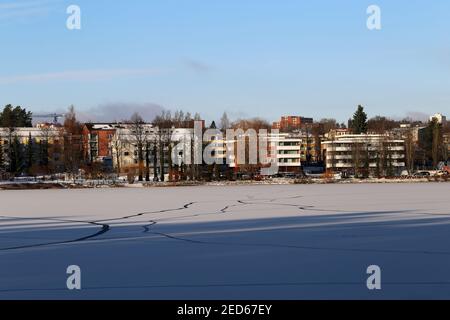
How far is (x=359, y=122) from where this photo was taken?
471 ft

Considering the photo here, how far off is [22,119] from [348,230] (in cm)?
13095

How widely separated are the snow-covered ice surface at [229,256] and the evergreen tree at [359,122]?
120 m

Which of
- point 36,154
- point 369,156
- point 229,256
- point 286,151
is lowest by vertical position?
point 229,256

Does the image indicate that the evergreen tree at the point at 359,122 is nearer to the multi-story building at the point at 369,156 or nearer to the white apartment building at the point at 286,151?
the multi-story building at the point at 369,156

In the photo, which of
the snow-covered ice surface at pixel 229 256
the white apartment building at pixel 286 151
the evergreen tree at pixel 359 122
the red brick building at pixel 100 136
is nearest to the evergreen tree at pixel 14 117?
the red brick building at pixel 100 136

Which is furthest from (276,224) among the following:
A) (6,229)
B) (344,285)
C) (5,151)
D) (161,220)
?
(5,151)

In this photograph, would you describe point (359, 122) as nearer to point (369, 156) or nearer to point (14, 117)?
point (369, 156)

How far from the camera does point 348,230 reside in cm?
1708

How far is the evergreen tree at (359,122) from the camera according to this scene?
140750 mm

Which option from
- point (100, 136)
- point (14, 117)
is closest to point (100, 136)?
point (100, 136)

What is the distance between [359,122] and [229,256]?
13392 centimetres

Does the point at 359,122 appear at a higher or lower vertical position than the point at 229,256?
higher

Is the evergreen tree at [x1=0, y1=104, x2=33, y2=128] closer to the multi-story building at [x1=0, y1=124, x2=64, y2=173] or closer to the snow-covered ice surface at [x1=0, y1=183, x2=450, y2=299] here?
the multi-story building at [x1=0, y1=124, x2=64, y2=173]
